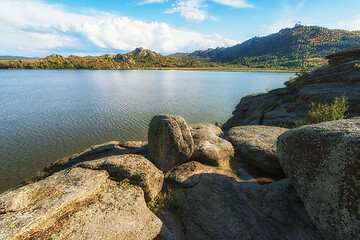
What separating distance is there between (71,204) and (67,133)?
23289 millimetres

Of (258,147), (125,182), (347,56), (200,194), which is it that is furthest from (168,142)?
(347,56)

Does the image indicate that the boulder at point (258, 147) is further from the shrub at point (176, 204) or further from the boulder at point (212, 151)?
the shrub at point (176, 204)

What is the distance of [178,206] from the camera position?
8633 millimetres

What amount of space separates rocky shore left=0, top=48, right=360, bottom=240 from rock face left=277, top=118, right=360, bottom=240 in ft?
0.10

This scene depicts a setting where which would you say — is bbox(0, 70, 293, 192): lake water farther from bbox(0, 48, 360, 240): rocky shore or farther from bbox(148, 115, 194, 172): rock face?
bbox(0, 48, 360, 240): rocky shore

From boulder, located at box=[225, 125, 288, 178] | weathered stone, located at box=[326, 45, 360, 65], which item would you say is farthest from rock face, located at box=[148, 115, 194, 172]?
weathered stone, located at box=[326, 45, 360, 65]

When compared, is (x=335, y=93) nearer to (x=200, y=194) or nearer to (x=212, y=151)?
(x=212, y=151)

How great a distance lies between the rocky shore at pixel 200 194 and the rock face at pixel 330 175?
0.10 ft

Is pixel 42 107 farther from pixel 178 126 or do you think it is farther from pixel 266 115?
pixel 266 115

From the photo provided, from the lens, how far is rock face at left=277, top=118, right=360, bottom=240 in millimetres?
→ 5773

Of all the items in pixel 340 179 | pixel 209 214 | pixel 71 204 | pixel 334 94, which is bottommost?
pixel 209 214

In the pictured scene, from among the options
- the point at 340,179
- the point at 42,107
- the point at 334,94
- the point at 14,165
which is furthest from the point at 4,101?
the point at 334,94

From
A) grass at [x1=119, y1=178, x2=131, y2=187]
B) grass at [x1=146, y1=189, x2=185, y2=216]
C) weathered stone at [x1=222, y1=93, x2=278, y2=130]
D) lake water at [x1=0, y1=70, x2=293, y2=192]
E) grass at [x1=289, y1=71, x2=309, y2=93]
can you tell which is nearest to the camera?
grass at [x1=119, y1=178, x2=131, y2=187]

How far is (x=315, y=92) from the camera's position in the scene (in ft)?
64.5
